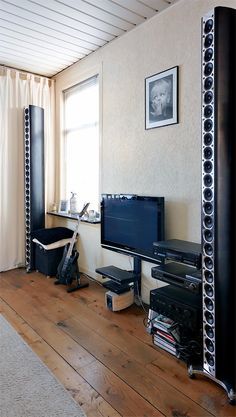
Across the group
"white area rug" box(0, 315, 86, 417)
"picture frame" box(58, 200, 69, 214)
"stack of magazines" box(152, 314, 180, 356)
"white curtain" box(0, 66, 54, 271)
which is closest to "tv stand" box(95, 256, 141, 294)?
"stack of magazines" box(152, 314, 180, 356)

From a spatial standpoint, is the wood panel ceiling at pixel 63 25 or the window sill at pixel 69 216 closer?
the wood panel ceiling at pixel 63 25

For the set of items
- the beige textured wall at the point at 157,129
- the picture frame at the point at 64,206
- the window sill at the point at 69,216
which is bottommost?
the window sill at the point at 69,216

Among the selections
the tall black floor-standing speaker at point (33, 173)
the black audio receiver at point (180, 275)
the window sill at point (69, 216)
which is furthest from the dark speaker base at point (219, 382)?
the tall black floor-standing speaker at point (33, 173)

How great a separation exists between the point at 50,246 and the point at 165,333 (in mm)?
1877

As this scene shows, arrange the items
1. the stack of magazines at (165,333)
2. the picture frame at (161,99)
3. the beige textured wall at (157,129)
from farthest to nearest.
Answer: the picture frame at (161,99), the beige textured wall at (157,129), the stack of magazines at (165,333)

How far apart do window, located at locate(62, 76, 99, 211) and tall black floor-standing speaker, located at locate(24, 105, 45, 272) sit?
1.22ft

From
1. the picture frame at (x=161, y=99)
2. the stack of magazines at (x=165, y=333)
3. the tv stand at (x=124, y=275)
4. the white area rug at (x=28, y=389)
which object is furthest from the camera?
the tv stand at (x=124, y=275)

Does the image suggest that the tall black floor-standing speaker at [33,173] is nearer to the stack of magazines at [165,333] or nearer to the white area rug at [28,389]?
the white area rug at [28,389]

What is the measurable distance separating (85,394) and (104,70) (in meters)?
3.03

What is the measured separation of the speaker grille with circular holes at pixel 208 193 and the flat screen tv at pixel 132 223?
732mm

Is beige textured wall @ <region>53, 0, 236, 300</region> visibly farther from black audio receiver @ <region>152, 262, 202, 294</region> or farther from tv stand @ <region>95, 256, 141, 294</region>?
black audio receiver @ <region>152, 262, 202, 294</region>

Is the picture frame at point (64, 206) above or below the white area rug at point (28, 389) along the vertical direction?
above

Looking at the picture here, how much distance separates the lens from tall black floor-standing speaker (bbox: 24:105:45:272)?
12.0 feet

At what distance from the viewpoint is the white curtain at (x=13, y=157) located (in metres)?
3.64
